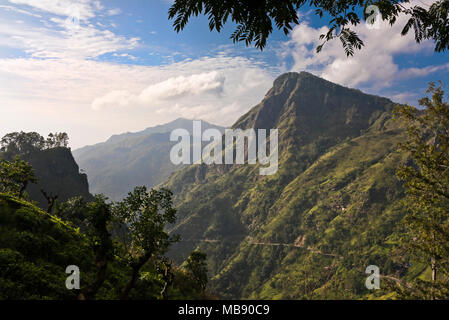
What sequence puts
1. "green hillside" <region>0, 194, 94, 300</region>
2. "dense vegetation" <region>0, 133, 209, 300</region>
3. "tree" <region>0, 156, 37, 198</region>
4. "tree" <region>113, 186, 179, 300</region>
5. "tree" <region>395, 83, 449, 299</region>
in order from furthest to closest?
"tree" <region>0, 156, 37, 198</region> → "tree" <region>113, 186, 179, 300</region> → "tree" <region>395, 83, 449, 299</region> → "green hillside" <region>0, 194, 94, 300</region> → "dense vegetation" <region>0, 133, 209, 300</region>

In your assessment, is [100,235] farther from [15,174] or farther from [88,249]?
[15,174]

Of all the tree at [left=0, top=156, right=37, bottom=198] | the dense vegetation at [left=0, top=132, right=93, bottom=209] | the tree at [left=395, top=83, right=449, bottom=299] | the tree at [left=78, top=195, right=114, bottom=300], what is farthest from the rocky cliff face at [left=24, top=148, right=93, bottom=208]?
the tree at [left=395, top=83, right=449, bottom=299]

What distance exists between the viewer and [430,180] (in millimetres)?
15086

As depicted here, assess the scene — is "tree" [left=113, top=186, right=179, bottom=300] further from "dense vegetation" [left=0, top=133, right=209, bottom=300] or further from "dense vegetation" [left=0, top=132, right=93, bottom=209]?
"dense vegetation" [left=0, top=132, right=93, bottom=209]

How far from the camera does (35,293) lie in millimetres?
12523

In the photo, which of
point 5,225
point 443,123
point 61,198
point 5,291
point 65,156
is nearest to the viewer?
point 5,291

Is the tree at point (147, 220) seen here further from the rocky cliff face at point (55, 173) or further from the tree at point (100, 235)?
the rocky cliff face at point (55, 173)

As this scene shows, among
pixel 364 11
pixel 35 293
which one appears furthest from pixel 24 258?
pixel 364 11

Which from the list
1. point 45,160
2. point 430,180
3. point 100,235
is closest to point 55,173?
point 45,160

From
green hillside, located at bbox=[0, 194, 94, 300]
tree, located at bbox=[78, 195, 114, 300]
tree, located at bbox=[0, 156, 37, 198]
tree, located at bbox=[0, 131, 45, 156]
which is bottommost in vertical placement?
Answer: green hillside, located at bbox=[0, 194, 94, 300]

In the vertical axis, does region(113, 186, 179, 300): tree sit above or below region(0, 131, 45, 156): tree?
below

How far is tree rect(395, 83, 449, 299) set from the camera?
14.7 metres

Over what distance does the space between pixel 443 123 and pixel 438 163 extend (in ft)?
10.2
